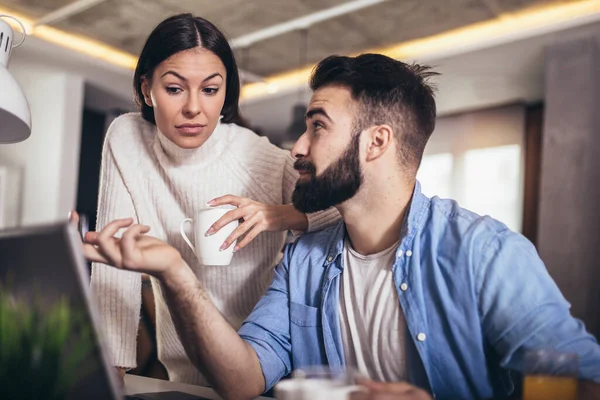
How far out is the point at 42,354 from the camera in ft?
1.90

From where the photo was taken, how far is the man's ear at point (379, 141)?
4.41ft

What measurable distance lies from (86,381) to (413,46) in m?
4.82

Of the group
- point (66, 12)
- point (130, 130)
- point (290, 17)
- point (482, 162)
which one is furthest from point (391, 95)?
point (482, 162)

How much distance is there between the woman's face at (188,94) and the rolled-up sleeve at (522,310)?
70cm

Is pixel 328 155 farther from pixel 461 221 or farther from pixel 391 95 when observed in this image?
pixel 461 221

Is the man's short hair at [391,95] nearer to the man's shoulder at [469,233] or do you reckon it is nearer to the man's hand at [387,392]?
the man's shoulder at [469,233]

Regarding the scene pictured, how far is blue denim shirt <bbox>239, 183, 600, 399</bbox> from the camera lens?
100 centimetres

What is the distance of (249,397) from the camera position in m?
1.09

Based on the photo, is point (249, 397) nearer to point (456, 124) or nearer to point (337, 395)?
point (337, 395)

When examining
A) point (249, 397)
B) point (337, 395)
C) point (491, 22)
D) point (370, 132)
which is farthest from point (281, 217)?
point (491, 22)

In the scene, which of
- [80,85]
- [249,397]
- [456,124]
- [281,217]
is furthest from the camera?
[456,124]

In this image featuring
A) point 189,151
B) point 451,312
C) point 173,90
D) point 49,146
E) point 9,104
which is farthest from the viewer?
point 49,146

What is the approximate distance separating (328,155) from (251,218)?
0.87 feet

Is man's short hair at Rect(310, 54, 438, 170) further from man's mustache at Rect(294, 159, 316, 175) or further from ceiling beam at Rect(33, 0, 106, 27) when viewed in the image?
ceiling beam at Rect(33, 0, 106, 27)
